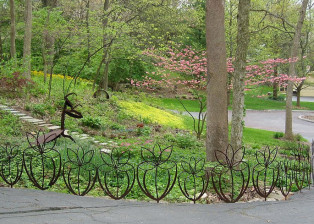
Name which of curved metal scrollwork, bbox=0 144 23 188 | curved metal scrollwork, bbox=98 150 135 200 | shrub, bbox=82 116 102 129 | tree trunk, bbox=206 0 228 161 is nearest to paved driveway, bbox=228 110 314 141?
shrub, bbox=82 116 102 129

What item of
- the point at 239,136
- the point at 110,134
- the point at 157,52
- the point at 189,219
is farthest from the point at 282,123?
the point at 189,219

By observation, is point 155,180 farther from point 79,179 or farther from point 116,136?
point 116,136

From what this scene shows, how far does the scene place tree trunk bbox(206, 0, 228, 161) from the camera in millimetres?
5555

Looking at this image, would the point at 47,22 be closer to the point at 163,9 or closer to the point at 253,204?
the point at 163,9

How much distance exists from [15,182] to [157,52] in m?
12.8

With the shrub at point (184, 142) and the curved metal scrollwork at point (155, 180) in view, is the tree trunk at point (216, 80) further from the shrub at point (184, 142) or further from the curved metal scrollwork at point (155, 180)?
the shrub at point (184, 142)

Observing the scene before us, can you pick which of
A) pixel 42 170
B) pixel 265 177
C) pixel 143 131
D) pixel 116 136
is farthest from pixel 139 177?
pixel 143 131

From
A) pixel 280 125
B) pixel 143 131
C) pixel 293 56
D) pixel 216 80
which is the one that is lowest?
pixel 280 125

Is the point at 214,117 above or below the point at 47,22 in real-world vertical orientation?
below

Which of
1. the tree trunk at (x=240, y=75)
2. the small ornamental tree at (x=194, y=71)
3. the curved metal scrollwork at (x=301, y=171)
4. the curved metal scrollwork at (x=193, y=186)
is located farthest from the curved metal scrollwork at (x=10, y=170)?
the small ornamental tree at (x=194, y=71)

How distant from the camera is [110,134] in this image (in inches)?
404

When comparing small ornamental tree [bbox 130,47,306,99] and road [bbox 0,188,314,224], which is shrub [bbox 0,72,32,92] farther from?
road [bbox 0,188,314,224]

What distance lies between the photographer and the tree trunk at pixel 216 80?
5.55m

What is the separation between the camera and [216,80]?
5.56 metres
